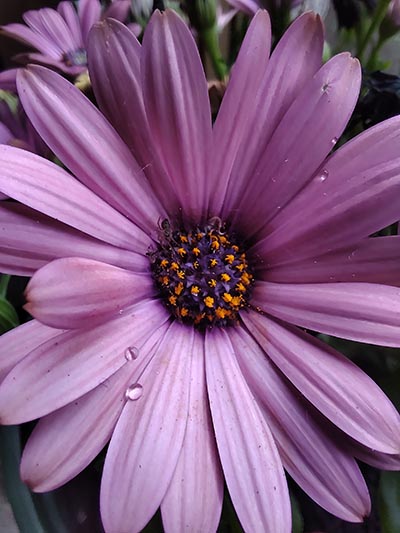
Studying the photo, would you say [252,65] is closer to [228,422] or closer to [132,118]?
[132,118]

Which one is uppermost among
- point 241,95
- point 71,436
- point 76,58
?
point 76,58

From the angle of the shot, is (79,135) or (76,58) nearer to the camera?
(79,135)

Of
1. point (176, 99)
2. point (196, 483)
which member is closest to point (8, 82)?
point (176, 99)

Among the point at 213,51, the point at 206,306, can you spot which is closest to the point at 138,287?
the point at 206,306

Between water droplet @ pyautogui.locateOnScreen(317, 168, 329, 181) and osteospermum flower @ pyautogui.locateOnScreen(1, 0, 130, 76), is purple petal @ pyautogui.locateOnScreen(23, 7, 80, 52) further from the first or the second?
water droplet @ pyautogui.locateOnScreen(317, 168, 329, 181)

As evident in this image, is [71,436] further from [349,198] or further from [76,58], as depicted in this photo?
[76,58]

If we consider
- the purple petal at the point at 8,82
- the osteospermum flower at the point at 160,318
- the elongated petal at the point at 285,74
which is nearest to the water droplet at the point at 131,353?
the osteospermum flower at the point at 160,318

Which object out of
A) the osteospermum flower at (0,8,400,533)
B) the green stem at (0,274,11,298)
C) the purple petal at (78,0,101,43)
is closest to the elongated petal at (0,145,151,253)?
the osteospermum flower at (0,8,400,533)
